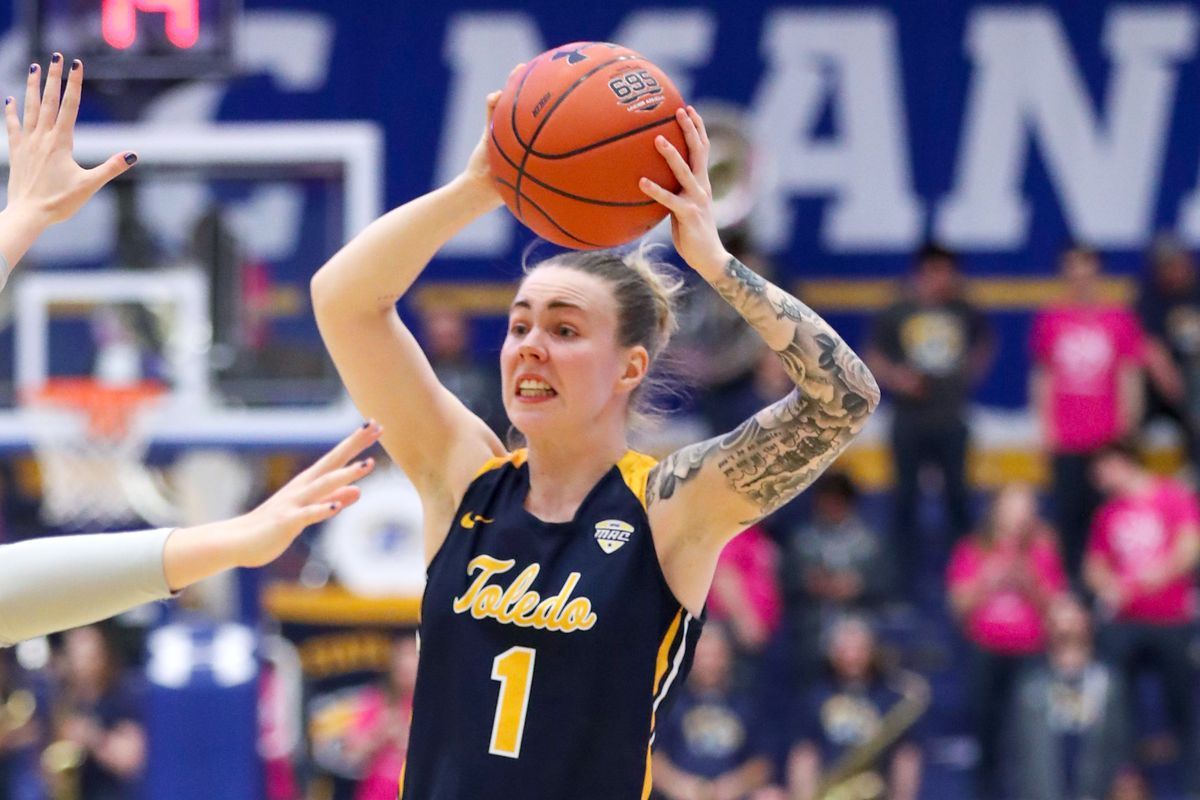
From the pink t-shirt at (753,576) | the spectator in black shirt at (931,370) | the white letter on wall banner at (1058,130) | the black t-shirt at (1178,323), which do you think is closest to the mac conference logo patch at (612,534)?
the pink t-shirt at (753,576)

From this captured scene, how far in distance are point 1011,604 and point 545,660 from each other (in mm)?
7062

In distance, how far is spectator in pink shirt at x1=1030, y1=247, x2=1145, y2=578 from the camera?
36.6ft

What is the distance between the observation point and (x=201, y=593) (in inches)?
383

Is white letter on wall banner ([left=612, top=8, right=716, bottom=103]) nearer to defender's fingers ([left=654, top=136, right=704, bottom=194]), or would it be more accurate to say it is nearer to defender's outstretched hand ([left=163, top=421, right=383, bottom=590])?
defender's fingers ([left=654, top=136, right=704, bottom=194])

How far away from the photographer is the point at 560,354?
11.5ft

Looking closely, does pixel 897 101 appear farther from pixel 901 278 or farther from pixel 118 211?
pixel 118 211

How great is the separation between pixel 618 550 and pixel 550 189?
2.27 feet

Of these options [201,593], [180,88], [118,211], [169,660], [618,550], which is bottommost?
[201,593]

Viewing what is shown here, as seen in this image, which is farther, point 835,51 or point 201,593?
point 835,51

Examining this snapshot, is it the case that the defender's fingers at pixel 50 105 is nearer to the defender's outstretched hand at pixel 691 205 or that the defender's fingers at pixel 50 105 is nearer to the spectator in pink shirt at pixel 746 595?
the defender's outstretched hand at pixel 691 205

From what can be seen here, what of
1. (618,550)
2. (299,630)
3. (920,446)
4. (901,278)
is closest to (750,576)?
(920,446)

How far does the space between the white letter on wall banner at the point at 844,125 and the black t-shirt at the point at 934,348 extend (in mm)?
1801

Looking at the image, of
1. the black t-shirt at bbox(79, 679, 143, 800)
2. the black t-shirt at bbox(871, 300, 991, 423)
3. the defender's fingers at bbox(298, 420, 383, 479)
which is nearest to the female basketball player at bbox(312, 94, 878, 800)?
the defender's fingers at bbox(298, 420, 383, 479)

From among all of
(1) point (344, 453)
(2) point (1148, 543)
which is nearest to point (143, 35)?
(1) point (344, 453)
